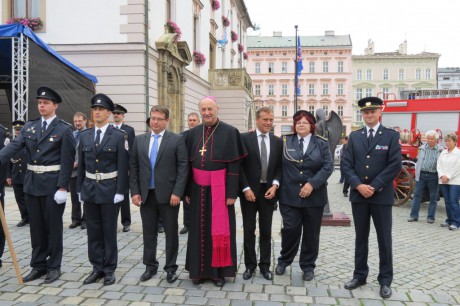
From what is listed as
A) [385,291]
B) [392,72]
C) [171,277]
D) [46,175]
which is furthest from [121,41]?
[392,72]

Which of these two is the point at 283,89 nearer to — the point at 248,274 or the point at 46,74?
the point at 46,74

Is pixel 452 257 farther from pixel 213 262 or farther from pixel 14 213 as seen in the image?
pixel 14 213

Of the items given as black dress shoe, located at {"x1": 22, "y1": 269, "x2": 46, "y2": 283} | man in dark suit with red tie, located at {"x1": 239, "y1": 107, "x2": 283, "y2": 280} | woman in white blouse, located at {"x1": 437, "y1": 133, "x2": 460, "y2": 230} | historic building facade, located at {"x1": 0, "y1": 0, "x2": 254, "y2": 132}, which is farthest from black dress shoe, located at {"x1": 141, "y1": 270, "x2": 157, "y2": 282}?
historic building facade, located at {"x1": 0, "y1": 0, "x2": 254, "y2": 132}

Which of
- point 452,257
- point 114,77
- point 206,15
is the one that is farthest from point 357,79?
point 452,257

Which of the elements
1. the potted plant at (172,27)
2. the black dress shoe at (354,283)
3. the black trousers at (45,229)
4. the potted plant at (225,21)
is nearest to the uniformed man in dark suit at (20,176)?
the black trousers at (45,229)

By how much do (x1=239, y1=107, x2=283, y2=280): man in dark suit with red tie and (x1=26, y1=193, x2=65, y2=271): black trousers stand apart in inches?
84.0

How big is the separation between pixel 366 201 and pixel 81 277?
333 centimetres

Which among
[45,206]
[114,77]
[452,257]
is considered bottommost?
[452,257]

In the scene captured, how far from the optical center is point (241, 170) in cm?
468

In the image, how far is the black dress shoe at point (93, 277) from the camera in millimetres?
4488

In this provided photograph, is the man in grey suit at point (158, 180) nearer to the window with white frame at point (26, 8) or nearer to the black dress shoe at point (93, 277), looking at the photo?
the black dress shoe at point (93, 277)

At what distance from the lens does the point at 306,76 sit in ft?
209

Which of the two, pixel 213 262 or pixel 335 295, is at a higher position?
pixel 213 262

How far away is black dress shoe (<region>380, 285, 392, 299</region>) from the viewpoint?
4.16 m
